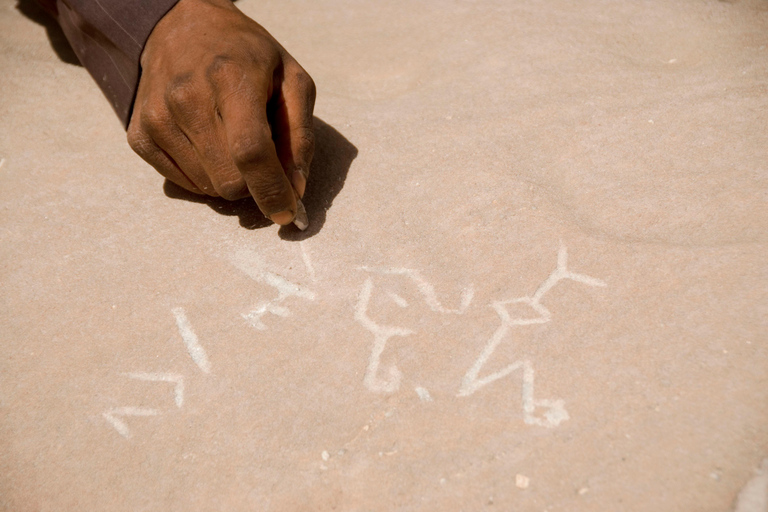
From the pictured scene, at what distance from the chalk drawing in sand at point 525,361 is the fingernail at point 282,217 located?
630mm

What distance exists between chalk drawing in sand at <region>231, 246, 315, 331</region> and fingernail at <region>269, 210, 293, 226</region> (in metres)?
0.10

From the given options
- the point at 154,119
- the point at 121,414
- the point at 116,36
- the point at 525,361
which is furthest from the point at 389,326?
the point at 116,36

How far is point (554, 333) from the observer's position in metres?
1.35

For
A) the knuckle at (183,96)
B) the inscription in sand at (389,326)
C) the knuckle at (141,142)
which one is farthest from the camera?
the knuckle at (141,142)

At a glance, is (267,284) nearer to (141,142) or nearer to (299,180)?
(299,180)

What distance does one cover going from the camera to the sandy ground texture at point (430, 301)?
3.87 ft

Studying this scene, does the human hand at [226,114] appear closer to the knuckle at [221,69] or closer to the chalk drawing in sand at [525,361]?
the knuckle at [221,69]

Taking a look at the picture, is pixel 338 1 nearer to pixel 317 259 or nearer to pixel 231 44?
pixel 231 44

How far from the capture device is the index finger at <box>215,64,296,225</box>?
1.44 metres

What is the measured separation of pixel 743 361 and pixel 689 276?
0.25 metres

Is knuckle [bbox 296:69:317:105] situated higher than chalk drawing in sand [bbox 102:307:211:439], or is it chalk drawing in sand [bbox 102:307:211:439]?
knuckle [bbox 296:69:317:105]

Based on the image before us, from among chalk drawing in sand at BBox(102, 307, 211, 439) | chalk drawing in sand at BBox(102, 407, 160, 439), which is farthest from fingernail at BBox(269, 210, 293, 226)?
chalk drawing in sand at BBox(102, 407, 160, 439)

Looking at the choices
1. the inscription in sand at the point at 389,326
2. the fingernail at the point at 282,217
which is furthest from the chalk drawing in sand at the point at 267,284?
the fingernail at the point at 282,217

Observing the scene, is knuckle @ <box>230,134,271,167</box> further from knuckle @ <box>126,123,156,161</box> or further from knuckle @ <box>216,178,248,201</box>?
knuckle @ <box>126,123,156,161</box>
